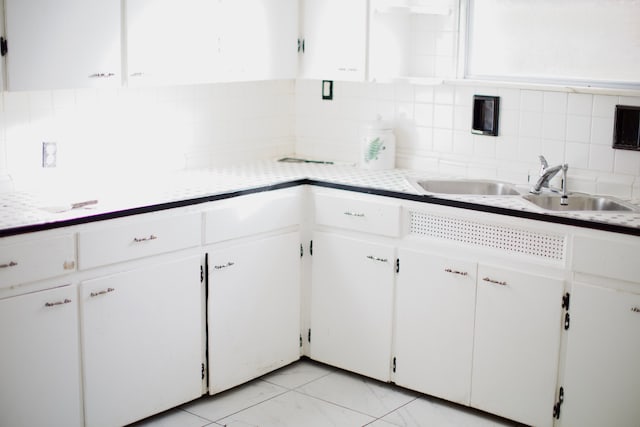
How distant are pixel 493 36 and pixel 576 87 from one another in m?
0.53

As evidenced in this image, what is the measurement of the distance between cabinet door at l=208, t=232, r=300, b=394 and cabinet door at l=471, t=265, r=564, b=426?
96cm

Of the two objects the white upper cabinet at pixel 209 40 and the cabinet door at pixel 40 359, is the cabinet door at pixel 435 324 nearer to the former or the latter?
the white upper cabinet at pixel 209 40

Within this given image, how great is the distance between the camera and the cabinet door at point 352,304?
4090 millimetres

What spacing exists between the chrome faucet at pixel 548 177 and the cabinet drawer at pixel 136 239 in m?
1.51

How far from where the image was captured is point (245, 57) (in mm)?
4258

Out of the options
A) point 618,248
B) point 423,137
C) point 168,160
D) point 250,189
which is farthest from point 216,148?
point 618,248

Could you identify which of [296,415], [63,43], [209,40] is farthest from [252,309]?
[63,43]

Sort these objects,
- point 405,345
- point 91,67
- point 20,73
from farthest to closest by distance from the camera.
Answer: point 405,345, point 91,67, point 20,73

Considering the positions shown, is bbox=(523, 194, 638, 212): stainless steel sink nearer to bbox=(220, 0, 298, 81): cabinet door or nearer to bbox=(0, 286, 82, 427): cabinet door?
bbox=(220, 0, 298, 81): cabinet door

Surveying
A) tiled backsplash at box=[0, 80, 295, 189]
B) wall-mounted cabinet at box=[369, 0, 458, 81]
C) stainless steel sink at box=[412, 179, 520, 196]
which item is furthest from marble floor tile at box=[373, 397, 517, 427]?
tiled backsplash at box=[0, 80, 295, 189]

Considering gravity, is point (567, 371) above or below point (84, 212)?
below

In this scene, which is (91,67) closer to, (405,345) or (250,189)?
(250,189)

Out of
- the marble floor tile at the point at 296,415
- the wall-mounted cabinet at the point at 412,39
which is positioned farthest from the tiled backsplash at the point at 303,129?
the marble floor tile at the point at 296,415

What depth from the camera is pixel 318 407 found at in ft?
13.0
